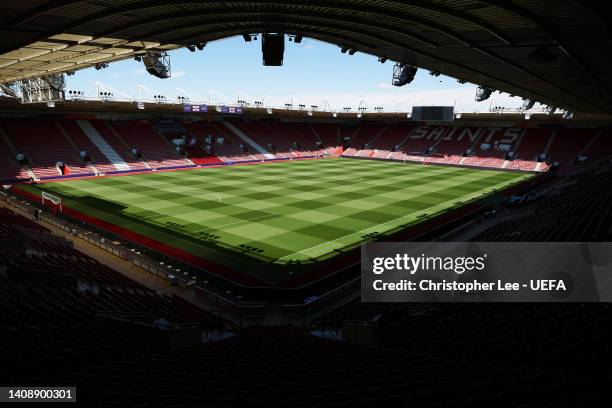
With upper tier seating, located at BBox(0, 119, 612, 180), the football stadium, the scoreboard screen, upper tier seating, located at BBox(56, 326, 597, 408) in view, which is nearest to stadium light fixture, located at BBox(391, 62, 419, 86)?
the football stadium

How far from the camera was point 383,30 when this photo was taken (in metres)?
13.7

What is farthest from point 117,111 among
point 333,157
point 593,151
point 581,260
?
point 593,151

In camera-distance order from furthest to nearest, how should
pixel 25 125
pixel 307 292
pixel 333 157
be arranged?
pixel 333 157
pixel 25 125
pixel 307 292

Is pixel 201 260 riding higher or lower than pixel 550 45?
lower

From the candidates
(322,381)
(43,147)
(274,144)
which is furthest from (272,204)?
(274,144)

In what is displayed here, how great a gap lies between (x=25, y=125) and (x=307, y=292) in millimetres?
42577

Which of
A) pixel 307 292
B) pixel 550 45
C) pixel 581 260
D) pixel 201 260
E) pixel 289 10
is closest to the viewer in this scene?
pixel 550 45

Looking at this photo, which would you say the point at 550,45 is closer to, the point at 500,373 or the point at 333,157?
the point at 500,373

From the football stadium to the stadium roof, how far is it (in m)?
0.09

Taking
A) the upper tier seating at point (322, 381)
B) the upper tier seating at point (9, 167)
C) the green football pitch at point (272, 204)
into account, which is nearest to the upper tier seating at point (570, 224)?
the green football pitch at point (272, 204)

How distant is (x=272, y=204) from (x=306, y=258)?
34.5 ft

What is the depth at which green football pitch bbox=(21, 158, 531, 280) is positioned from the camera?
19594 mm

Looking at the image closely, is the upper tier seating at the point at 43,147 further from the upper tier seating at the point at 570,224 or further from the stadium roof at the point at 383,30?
the upper tier seating at the point at 570,224

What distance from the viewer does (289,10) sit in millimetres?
13273
